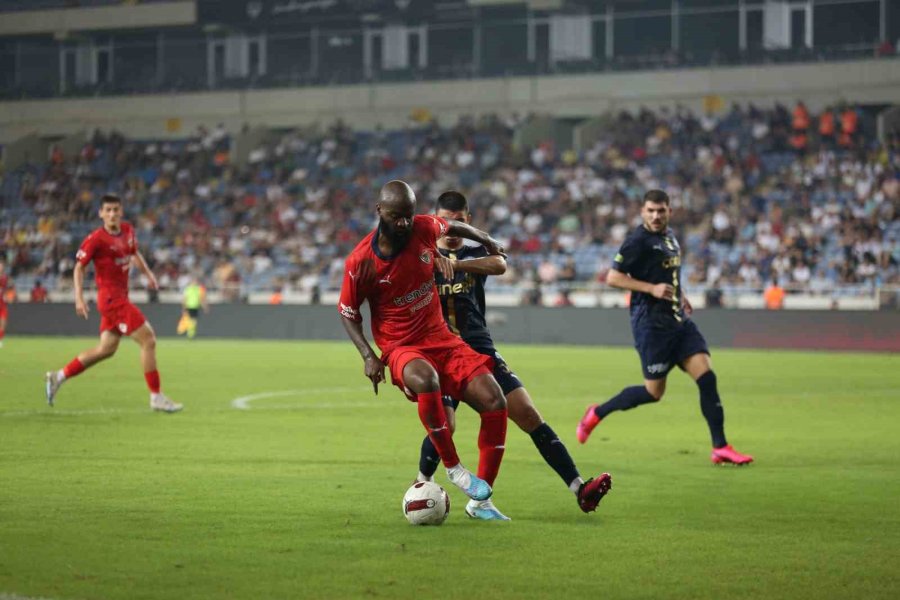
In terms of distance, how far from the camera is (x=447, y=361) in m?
8.78

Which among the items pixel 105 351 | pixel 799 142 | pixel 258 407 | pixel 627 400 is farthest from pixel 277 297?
pixel 627 400

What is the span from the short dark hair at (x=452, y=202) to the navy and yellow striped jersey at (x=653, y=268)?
3517 millimetres

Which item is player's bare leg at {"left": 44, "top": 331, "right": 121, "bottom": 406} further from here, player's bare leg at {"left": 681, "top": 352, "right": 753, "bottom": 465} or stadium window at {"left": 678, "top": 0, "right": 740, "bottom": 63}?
stadium window at {"left": 678, "top": 0, "right": 740, "bottom": 63}

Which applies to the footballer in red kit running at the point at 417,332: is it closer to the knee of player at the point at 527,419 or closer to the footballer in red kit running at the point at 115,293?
the knee of player at the point at 527,419

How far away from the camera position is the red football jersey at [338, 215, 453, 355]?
862 cm

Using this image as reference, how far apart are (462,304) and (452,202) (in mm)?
653

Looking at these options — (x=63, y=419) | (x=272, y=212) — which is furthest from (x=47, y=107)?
(x=63, y=419)

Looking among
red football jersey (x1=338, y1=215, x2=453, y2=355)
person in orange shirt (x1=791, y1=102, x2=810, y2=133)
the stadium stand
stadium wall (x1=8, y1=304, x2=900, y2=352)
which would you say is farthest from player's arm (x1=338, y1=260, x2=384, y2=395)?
person in orange shirt (x1=791, y1=102, x2=810, y2=133)

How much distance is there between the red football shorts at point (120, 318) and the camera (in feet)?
54.6

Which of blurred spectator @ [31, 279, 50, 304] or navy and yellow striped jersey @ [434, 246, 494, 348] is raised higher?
navy and yellow striped jersey @ [434, 246, 494, 348]

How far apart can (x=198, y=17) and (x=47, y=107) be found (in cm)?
726

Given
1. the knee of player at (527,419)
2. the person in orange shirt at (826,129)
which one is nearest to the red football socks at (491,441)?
the knee of player at (527,419)

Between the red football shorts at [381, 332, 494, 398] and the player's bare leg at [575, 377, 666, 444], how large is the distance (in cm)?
418

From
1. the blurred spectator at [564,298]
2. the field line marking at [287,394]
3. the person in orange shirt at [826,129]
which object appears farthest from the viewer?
the person in orange shirt at [826,129]
